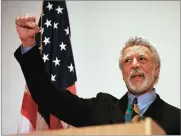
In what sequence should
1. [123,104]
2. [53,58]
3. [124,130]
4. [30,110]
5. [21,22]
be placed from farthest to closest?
[53,58] < [30,110] < [123,104] < [21,22] < [124,130]

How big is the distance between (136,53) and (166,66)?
0.65 m

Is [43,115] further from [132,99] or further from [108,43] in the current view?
[108,43]

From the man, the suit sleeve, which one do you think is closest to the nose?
the man

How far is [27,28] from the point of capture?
150 cm

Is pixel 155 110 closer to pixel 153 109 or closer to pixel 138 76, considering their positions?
pixel 153 109

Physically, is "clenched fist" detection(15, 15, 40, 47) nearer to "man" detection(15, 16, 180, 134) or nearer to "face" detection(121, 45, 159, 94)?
"man" detection(15, 16, 180, 134)

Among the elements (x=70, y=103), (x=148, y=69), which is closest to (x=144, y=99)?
(x=148, y=69)

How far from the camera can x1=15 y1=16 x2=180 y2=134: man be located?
58.6 inches

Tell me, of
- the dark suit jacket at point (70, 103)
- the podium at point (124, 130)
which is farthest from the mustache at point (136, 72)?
the podium at point (124, 130)

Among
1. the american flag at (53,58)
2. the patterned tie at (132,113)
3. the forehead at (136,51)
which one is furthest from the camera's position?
the american flag at (53,58)

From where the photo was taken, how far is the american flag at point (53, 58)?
1.86 m

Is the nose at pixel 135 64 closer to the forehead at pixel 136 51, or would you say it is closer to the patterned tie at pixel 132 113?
the forehead at pixel 136 51

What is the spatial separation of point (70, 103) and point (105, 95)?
184 millimetres

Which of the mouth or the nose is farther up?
the nose
